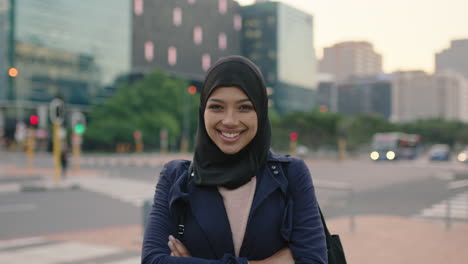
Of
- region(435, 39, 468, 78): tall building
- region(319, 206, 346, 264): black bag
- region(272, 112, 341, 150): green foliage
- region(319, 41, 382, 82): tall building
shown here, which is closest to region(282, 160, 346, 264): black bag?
region(319, 206, 346, 264): black bag

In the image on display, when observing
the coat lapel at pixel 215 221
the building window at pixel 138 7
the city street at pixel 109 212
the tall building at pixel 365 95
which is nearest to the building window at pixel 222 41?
the building window at pixel 138 7

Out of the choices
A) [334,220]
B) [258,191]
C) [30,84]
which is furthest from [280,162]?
[30,84]

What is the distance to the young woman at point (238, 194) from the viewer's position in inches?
79.5

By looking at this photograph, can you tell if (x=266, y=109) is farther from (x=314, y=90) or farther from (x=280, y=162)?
(x=314, y=90)

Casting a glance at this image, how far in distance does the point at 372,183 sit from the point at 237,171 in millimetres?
20904

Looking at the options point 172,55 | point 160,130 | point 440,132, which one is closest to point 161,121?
point 160,130

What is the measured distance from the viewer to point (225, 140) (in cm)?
203

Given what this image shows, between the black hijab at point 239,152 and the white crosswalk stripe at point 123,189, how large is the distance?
40.8ft

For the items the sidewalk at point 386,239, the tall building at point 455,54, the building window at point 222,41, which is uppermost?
the building window at point 222,41

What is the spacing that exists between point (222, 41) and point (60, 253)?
77.5 meters

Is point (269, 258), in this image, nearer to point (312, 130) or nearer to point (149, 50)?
point (312, 130)

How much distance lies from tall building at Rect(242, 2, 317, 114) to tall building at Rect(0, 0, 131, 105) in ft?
81.1

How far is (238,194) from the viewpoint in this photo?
205 cm

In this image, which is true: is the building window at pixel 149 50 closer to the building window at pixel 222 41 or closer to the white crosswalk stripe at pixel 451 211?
the building window at pixel 222 41
